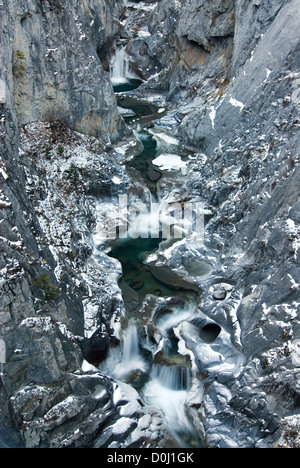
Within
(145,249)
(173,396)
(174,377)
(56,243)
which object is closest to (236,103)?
(145,249)

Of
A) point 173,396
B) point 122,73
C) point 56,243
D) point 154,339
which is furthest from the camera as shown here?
point 122,73

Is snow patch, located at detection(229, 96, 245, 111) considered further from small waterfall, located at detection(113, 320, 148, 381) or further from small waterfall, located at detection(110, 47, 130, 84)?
small waterfall, located at detection(110, 47, 130, 84)

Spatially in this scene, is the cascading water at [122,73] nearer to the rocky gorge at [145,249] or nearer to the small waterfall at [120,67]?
the small waterfall at [120,67]

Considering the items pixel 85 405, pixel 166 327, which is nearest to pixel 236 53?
pixel 166 327

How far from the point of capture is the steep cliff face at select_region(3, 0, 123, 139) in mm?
21016

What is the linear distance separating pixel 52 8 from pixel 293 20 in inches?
531

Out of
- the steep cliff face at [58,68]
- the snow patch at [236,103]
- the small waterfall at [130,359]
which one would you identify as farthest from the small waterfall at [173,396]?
the snow patch at [236,103]

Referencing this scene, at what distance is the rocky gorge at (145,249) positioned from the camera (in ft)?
42.2

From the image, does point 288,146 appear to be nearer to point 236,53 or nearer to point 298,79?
point 298,79

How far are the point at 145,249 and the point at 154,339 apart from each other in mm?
6302

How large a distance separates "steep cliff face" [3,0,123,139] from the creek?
628 centimetres

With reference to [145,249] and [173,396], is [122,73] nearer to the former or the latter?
[145,249]

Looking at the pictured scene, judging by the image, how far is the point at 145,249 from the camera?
2208 centimetres

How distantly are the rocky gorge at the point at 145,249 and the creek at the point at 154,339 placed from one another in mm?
67
